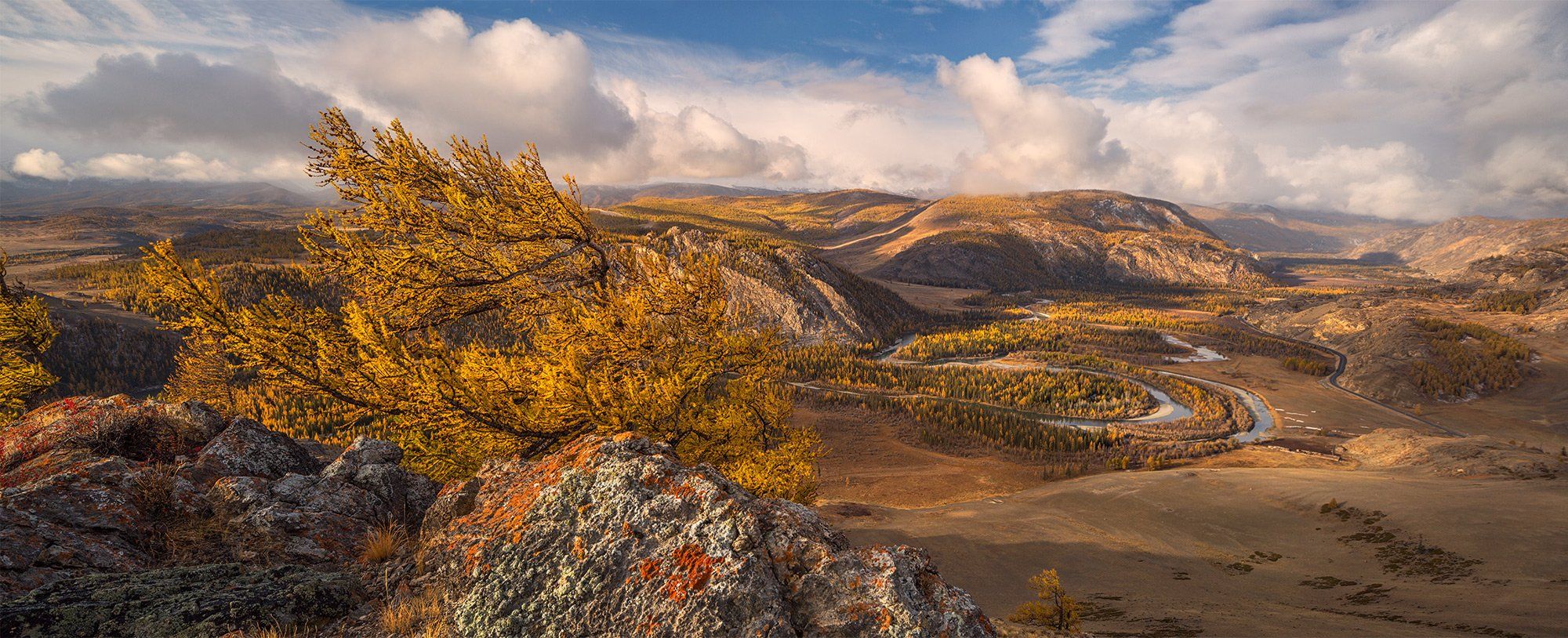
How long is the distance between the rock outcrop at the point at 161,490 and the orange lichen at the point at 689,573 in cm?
597

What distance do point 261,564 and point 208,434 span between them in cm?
625

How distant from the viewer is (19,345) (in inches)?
823

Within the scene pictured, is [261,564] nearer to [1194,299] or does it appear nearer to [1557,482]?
[1557,482]

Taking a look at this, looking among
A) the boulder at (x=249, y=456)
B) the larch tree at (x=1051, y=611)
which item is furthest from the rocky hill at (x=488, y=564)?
the larch tree at (x=1051, y=611)

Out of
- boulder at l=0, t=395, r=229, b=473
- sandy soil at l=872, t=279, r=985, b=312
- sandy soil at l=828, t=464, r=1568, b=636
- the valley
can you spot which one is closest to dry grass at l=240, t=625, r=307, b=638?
the valley

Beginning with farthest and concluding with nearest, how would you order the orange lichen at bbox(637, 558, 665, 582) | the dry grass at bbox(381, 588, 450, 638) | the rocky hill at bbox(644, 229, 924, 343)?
1. the rocky hill at bbox(644, 229, 924, 343)
2. the dry grass at bbox(381, 588, 450, 638)
3. the orange lichen at bbox(637, 558, 665, 582)

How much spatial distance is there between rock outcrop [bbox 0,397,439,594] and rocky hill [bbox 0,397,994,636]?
0.12 feet

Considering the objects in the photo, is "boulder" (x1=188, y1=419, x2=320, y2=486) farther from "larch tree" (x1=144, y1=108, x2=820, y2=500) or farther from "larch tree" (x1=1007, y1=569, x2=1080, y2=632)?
"larch tree" (x1=1007, y1=569, x2=1080, y2=632)

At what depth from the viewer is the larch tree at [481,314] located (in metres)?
9.41

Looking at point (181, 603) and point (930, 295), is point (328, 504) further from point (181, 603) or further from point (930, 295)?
point (930, 295)

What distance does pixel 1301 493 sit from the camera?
118 feet

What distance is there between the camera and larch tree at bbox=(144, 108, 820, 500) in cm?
941

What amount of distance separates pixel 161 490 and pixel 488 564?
22.6 ft

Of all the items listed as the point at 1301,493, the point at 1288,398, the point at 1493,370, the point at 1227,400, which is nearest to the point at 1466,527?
the point at 1301,493
